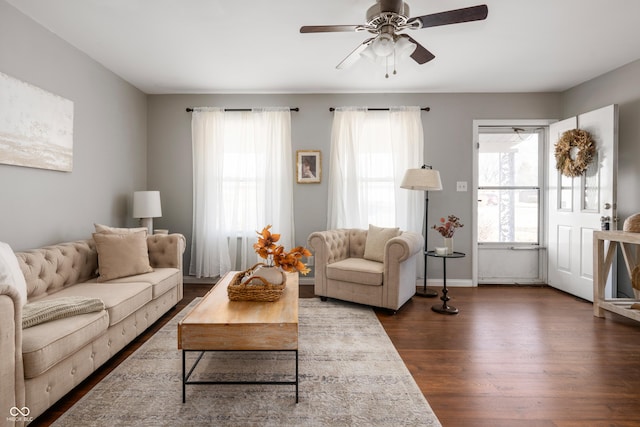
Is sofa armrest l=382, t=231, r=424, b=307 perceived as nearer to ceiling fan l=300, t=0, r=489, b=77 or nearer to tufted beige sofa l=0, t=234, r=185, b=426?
ceiling fan l=300, t=0, r=489, b=77

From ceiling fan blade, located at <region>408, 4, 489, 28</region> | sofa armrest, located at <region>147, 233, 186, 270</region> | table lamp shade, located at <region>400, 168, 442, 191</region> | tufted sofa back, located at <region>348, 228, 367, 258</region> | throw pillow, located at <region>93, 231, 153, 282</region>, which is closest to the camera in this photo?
ceiling fan blade, located at <region>408, 4, 489, 28</region>

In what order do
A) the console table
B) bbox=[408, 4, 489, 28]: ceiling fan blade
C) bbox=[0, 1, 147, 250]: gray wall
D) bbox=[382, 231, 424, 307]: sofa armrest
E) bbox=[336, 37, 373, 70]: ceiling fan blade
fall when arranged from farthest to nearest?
bbox=[382, 231, 424, 307]: sofa armrest, the console table, bbox=[0, 1, 147, 250]: gray wall, bbox=[336, 37, 373, 70]: ceiling fan blade, bbox=[408, 4, 489, 28]: ceiling fan blade

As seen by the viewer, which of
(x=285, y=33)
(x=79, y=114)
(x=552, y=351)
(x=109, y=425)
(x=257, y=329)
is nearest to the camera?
(x=109, y=425)

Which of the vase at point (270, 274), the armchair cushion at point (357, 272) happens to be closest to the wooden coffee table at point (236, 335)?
the vase at point (270, 274)

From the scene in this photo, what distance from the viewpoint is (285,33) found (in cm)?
292

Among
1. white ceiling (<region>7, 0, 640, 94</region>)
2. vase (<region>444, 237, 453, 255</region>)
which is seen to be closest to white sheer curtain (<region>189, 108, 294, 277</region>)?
white ceiling (<region>7, 0, 640, 94</region>)

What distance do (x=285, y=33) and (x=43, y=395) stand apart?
118 inches

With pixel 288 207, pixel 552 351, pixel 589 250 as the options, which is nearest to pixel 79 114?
pixel 288 207

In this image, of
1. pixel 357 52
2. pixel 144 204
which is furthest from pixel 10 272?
pixel 357 52

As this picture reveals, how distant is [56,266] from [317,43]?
2.86 m

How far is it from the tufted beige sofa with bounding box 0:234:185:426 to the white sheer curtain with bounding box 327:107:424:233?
6.89 feet

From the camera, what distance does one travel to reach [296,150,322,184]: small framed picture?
4488mm

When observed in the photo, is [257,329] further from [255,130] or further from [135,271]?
[255,130]

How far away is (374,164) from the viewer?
4.44 m
